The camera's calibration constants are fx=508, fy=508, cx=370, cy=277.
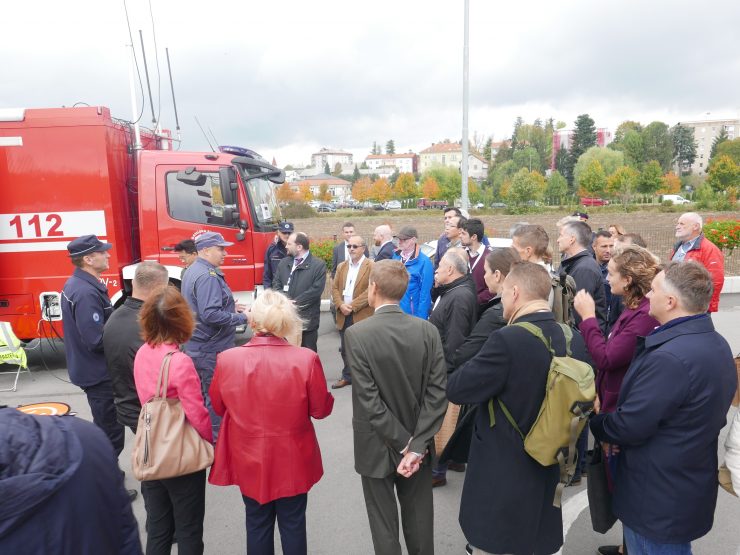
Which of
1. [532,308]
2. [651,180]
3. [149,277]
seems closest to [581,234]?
[532,308]

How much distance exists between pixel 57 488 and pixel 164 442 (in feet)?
4.66

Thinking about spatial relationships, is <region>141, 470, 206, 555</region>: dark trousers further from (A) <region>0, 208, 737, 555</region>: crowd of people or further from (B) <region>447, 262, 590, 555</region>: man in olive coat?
(B) <region>447, 262, 590, 555</region>: man in olive coat

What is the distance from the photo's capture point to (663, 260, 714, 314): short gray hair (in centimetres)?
223

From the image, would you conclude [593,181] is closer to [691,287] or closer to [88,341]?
[691,287]

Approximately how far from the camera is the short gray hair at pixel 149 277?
3.19 meters

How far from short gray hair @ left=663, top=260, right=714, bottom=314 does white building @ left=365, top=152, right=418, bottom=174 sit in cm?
16808

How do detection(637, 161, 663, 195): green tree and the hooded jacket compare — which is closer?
the hooded jacket

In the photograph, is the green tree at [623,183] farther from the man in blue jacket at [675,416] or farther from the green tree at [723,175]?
the man in blue jacket at [675,416]

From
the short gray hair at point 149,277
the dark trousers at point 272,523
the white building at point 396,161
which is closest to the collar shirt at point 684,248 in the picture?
the dark trousers at point 272,523

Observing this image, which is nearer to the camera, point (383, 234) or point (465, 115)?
point (383, 234)

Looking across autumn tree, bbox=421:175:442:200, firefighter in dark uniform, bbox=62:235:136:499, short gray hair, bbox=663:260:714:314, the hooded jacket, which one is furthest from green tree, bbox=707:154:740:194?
the hooded jacket

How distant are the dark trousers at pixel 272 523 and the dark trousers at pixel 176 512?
0.30 metres

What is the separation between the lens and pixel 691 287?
2234 millimetres

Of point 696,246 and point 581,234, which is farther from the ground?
point 581,234
